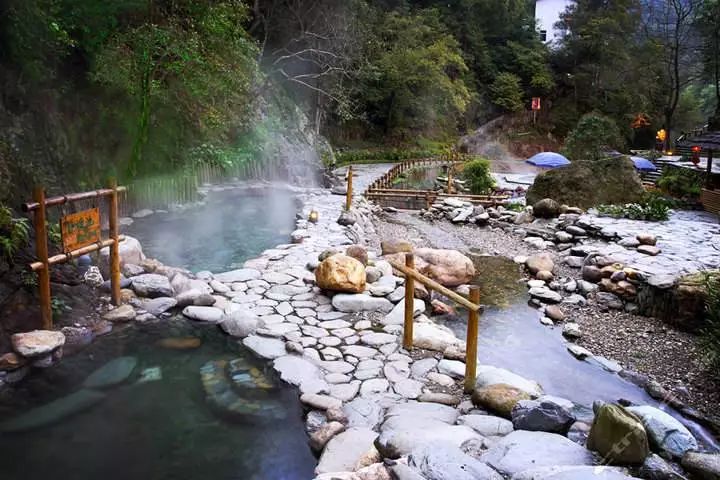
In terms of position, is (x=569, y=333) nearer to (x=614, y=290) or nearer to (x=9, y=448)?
(x=614, y=290)

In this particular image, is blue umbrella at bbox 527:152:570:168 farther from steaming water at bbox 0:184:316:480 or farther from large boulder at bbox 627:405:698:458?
large boulder at bbox 627:405:698:458

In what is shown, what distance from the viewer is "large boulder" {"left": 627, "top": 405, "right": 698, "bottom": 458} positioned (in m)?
3.79

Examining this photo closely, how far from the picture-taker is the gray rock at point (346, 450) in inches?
147

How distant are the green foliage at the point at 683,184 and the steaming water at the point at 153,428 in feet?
48.9

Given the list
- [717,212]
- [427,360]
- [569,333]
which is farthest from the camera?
[717,212]

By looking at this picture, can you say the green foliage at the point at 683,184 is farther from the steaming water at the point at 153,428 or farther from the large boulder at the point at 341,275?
the steaming water at the point at 153,428

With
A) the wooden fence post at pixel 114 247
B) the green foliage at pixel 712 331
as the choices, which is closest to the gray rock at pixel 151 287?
the wooden fence post at pixel 114 247

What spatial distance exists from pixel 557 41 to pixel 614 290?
36.2m

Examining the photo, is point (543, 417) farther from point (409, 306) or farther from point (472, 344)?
point (409, 306)

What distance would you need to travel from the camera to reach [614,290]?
27.5ft

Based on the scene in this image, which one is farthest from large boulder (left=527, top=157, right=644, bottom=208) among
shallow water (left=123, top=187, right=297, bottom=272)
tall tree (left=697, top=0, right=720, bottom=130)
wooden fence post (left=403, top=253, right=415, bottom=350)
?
tall tree (left=697, top=0, right=720, bottom=130)

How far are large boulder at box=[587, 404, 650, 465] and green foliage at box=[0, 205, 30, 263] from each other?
18.6ft

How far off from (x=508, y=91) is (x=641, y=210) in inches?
994

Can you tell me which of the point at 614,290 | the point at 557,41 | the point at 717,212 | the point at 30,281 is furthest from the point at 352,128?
the point at 30,281
